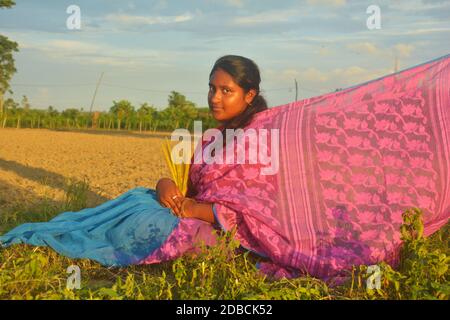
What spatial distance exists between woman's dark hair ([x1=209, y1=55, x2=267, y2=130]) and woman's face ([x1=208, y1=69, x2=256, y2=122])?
1.2 inches

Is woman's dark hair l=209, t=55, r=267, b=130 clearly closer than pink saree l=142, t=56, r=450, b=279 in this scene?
No

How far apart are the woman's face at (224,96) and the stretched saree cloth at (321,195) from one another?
158 millimetres

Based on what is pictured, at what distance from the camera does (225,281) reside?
3221mm

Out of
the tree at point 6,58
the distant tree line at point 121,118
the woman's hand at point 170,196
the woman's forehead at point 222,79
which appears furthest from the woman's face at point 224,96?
the distant tree line at point 121,118

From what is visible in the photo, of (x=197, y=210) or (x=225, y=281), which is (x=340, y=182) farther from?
(x=225, y=281)

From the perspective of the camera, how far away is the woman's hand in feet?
12.9

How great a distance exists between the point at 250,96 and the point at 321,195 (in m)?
0.84

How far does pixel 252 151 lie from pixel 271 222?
47 cm

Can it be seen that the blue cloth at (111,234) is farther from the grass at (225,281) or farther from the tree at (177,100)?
the tree at (177,100)

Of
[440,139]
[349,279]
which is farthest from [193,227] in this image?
[440,139]

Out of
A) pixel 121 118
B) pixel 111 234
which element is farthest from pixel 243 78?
pixel 121 118

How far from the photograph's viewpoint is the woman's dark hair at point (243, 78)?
13.1ft

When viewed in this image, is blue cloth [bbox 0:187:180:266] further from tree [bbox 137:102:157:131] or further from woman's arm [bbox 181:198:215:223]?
tree [bbox 137:102:157:131]

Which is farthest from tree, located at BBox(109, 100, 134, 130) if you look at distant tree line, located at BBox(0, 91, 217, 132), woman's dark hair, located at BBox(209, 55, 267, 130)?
woman's dark hair, located at BBox(209, 55, 267, 130)
